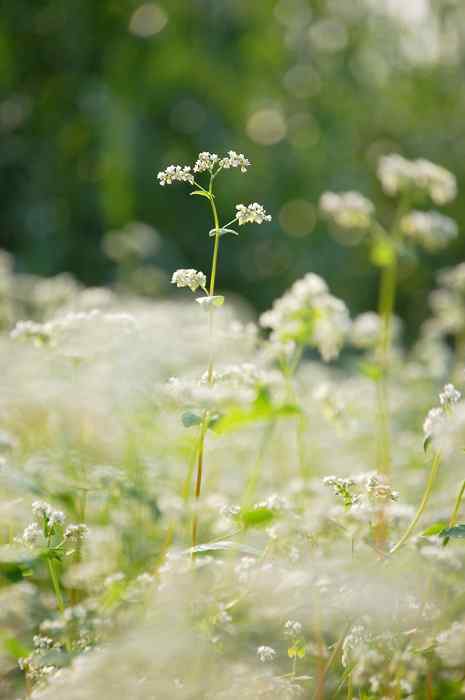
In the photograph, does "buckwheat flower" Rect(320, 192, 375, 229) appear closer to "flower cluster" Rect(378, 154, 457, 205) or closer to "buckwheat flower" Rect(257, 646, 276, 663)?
"flower cluster" Rect(378, 154, 457, 205)

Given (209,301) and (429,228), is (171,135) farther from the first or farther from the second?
(209,301)

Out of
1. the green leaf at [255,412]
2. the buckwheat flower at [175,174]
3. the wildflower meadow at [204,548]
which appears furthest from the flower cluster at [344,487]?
the buckwheat flower at [175,174]

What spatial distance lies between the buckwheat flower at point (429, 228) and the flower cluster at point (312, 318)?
0.94 meters

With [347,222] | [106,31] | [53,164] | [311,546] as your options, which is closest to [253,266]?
[53,164]

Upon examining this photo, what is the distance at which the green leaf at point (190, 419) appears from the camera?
1514 millimetres

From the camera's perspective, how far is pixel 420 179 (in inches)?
113

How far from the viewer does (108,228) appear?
9.75 m

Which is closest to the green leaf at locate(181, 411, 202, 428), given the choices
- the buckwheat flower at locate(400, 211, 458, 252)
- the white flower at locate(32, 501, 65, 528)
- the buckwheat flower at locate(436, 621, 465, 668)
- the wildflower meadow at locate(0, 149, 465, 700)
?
the wildflower meadow at locate(0, 149, 465, 700)

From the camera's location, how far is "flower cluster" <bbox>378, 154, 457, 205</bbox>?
2824 mm

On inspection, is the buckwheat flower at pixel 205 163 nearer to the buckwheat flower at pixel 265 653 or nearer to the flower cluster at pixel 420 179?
the buckwheat flower at pixel 265 653

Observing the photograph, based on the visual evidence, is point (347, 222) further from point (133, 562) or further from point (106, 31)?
point (106, 31)

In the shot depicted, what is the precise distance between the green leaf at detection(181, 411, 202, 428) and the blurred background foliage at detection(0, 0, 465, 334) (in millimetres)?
7496

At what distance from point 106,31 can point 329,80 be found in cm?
Answer: 342

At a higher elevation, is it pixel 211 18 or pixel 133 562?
pixel 211 18
